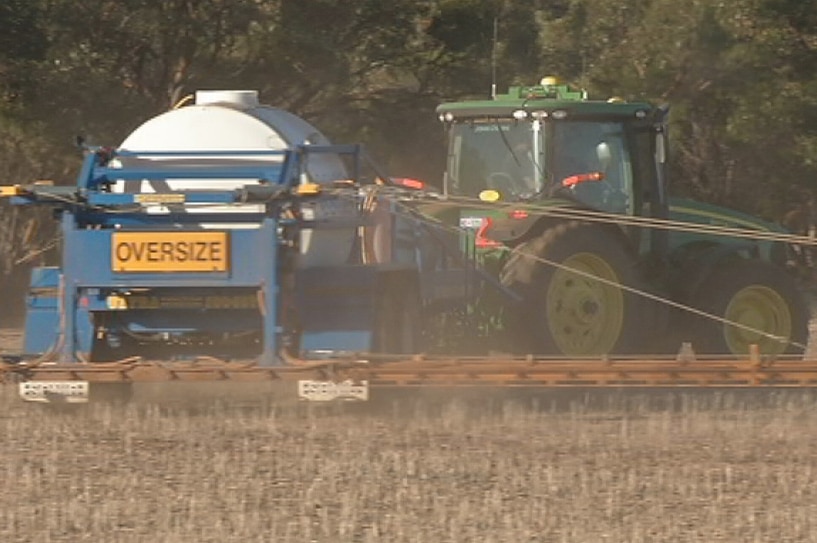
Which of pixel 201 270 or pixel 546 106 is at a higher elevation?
pixel 546 106

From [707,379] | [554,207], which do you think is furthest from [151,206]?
[707,379]

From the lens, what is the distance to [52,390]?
35.7 ft

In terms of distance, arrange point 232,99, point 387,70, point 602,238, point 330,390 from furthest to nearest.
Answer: point 387,70 < point 602,238 < point 232,99 < point 330,390

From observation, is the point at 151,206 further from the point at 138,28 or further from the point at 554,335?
the point at 138,28

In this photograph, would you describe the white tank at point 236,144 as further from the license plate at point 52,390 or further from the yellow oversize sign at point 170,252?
the license plate at point 52,390

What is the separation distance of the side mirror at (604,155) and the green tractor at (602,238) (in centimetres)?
1

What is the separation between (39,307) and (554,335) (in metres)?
3.53

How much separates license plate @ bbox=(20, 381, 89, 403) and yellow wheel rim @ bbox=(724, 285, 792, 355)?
17.7 feet

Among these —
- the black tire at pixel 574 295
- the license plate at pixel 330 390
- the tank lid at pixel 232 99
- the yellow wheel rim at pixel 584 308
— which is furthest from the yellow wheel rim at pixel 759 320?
the license plate at pixel 330 390

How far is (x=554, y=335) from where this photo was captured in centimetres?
1271

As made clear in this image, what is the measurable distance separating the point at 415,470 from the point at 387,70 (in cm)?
1667

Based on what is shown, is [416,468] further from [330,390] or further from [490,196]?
[490,196]

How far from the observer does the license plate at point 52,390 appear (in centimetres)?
1086

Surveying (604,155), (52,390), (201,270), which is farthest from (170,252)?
(604,155)
